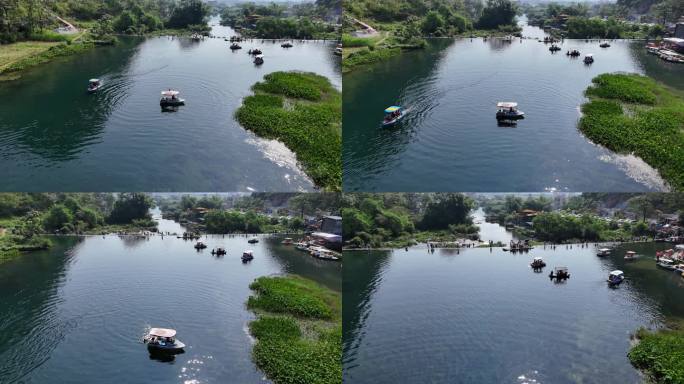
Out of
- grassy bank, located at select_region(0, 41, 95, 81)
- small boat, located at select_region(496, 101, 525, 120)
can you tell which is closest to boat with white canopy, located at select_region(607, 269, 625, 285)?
small boat, located at select_region(496, 101, 525, 120)

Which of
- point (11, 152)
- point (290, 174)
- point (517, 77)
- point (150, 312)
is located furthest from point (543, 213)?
point (11, 152)

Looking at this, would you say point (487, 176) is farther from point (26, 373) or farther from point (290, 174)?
point (26, 373)

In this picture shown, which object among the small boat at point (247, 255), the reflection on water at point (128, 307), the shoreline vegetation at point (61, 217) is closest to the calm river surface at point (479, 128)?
the reflection on water at point (128, 307)

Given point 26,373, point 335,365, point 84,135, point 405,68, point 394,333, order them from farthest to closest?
point 405,68, point 84,135, point 394,333, point 335,365, point 26,373

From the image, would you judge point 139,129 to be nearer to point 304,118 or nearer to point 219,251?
point 304,118

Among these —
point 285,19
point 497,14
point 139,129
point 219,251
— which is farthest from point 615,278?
point 285,19

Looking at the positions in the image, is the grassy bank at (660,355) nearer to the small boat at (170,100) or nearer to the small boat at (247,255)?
the small boat at (247,255)
